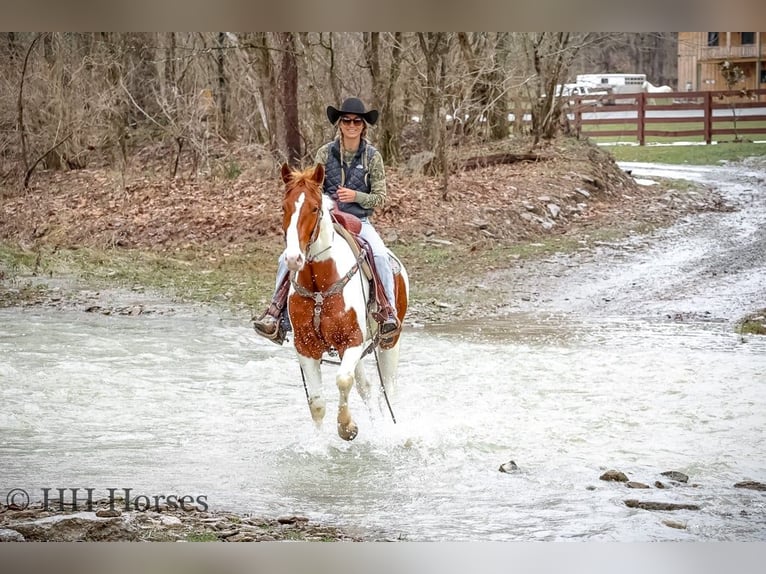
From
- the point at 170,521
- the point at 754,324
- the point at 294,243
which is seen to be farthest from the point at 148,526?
the point at 754,324

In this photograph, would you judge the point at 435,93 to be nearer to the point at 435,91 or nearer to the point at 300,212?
the point at 435,91

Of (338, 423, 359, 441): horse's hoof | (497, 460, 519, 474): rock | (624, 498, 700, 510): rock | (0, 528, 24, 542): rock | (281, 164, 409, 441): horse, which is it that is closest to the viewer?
(281, 164, 409, 441): horse

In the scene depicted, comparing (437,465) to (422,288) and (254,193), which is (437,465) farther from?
(254,193)

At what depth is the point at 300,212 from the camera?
15.8 ft

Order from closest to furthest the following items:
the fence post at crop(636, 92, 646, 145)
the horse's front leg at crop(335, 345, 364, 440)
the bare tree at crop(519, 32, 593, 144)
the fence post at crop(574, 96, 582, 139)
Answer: the horse's front leg at crop(335, 345, 364, 440) < the bare tree at crop(519, 32, 593, 144) < the fence post at crop(574, 96, 582, 139) < the fence post at crop(636, 92, 646, 145)

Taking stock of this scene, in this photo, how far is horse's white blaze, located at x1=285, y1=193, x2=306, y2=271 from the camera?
472 cm

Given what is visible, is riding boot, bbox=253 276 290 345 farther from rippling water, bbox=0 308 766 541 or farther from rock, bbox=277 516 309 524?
rock, bbox=277 516 309 524

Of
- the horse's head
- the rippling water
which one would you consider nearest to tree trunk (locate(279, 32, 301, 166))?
the rippling water

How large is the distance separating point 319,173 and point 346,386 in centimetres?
97

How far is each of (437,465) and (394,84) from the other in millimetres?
2004

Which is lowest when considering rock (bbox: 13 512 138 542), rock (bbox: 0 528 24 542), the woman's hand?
rock (bbox: 0 528 24 542)

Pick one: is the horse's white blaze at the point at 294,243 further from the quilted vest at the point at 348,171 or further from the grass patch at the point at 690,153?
the grass patch at the point at 690,153

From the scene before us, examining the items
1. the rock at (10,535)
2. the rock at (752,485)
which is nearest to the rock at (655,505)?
the rock at (752,485)

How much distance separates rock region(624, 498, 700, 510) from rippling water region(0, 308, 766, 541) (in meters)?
0.03
